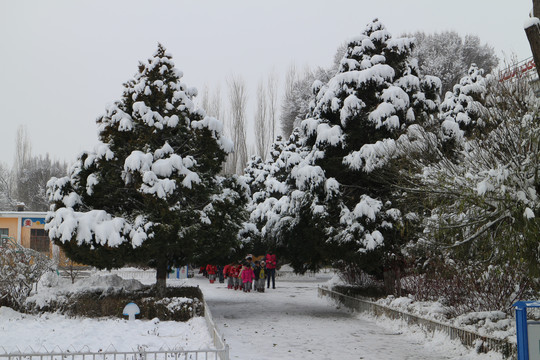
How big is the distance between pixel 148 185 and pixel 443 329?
27.8ft

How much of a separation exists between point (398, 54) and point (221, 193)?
7287mm

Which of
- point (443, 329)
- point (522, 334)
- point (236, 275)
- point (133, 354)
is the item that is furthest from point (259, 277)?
point (522, 334)

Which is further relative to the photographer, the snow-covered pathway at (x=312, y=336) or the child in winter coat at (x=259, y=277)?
the child in winter coat at (x=259, y=277)

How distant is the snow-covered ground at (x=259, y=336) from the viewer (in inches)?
415

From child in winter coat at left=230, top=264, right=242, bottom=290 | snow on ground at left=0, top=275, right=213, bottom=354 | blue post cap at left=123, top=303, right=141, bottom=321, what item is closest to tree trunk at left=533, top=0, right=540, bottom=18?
snow on ground at left=0, top=275, right=213, bottom=354

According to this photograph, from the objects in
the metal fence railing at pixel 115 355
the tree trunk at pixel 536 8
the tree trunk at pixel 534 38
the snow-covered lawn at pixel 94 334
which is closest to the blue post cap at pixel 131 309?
the snow-covered lawn at pixel 94 334

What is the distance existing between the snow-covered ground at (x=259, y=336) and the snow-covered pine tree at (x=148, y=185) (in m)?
2.21

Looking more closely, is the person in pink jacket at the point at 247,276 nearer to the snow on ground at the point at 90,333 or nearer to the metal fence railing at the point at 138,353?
the snow on ground at the point at 90,333

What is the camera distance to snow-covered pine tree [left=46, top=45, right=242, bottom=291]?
14766mm

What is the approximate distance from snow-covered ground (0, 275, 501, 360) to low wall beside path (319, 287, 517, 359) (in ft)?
0.52

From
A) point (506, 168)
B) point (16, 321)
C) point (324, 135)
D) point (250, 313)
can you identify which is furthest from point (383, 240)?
point (16, 321)

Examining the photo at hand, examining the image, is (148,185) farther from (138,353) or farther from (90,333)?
(138,353)

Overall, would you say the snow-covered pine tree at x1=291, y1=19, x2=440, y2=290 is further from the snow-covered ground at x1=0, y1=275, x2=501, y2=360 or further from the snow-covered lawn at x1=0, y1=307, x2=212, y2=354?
the snow-covered lawn at x1=0, y1=307, x2=212, y2=354

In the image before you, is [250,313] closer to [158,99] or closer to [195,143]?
[195,143]
